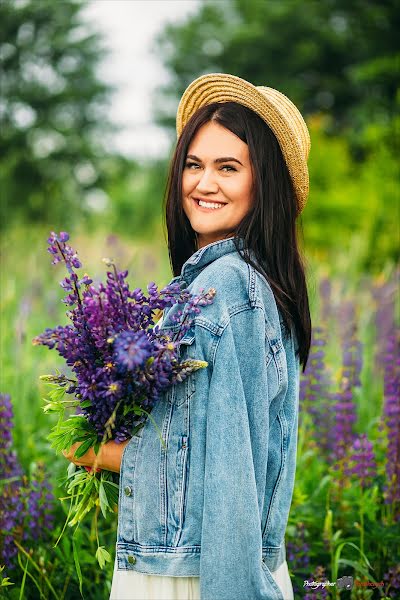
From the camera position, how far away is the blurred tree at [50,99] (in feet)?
49.7

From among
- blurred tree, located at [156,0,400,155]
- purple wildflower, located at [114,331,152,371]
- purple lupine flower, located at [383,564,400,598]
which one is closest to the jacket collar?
purple wildflower, located at [114,331,152,371]

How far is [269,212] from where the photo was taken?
6.54ft

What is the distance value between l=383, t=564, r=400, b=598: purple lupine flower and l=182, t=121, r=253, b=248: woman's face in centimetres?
146

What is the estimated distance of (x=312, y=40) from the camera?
24406 millimetres

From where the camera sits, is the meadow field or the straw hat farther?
the meadow field

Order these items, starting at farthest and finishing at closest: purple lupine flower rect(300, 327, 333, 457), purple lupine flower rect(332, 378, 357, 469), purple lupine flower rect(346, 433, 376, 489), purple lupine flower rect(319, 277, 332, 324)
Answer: purple lupine flower rect(319, 277, 332, 324) → purple lupine flower rect(300, 327, 333, 457) → purple lupine flower rect(332, 378, 357, 469) → purple lupine flower rect(346, 433, 376, 489)

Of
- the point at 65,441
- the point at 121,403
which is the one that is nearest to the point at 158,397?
the point at 121,403

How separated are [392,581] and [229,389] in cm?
130

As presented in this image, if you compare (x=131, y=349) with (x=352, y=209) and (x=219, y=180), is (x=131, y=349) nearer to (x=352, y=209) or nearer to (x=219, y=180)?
(x=219, y=180)

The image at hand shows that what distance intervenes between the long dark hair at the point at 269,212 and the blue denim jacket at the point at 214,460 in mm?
147

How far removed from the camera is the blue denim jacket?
167 centimetres

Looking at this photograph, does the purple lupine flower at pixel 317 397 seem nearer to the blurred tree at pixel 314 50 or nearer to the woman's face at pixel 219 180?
the woman's face at pixel 219 180

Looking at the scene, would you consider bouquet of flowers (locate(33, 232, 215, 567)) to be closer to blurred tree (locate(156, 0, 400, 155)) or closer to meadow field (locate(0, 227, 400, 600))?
meadow field (locate(0, 227, 400, 600))

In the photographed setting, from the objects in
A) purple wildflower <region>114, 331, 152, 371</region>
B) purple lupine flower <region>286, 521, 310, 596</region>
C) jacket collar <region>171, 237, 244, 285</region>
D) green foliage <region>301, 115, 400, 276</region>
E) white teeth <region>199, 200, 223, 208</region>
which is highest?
green foliage <region>301, 115, 400, 276</region>
